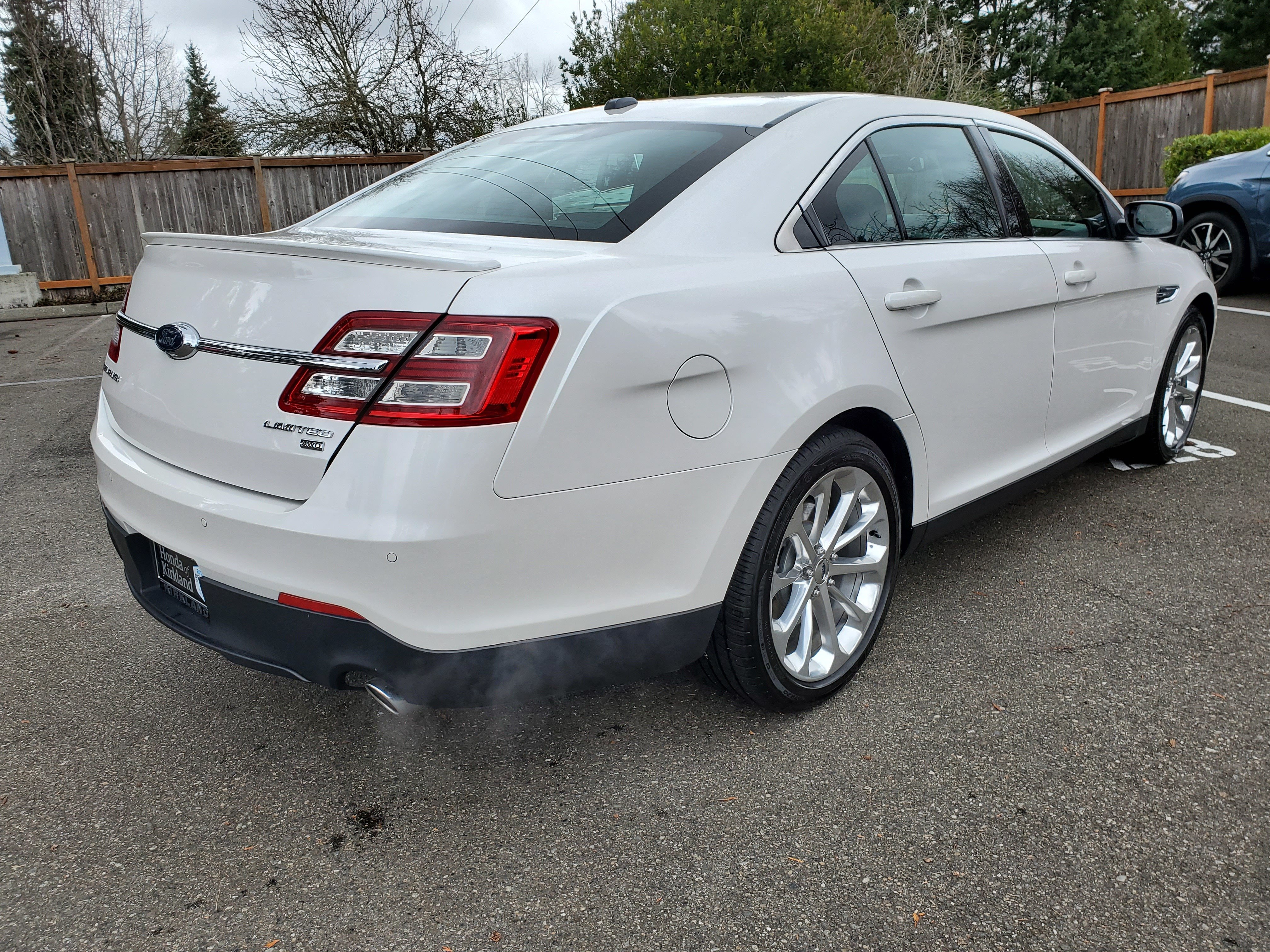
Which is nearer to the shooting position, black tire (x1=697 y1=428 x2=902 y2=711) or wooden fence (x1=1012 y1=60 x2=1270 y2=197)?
black tire (x1=697 y1=428 x2=902 y2=711)

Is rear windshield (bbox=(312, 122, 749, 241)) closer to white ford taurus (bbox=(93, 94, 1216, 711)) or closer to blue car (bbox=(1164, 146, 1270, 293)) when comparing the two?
white ford taurus (bbox=(93, 94, 1216, 711))

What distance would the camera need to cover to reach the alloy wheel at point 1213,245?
916cm

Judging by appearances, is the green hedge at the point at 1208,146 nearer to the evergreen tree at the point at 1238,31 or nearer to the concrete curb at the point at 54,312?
the concrete curb at the point at 54,312

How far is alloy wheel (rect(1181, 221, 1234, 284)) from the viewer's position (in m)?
9.16

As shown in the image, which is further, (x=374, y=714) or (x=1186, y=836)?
(x=374, y=714)

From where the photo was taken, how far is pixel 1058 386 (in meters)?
3.31

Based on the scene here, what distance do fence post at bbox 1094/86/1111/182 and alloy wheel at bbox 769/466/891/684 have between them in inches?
605

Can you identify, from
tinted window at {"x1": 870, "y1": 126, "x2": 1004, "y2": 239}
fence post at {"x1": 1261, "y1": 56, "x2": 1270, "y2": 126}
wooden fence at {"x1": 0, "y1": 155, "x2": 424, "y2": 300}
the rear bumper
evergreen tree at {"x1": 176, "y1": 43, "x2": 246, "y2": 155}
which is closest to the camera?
the rear bumper

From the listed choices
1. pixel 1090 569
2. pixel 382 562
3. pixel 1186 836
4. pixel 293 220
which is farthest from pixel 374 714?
pixel 293 220

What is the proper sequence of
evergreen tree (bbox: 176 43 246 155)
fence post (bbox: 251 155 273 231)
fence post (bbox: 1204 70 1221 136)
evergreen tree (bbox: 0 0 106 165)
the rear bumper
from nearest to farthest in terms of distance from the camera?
the rear bumper, fence post (bbox: 1204 70 1221 136), fence post (bbox: 251 155 273 231), evergreen tree (bbox: 176 43 246 155), evergreen tree (bbox: 0 0 106 165)

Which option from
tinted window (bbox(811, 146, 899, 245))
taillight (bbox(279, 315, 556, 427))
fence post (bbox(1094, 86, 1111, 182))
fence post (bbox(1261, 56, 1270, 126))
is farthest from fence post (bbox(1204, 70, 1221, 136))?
taillight (bbox(279, 315, 556, 427))

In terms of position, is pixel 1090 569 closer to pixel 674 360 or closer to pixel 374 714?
pixel 674 360

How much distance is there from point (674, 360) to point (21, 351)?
9.83 meters

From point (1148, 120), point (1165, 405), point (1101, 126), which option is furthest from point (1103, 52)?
point (1165, 405)
